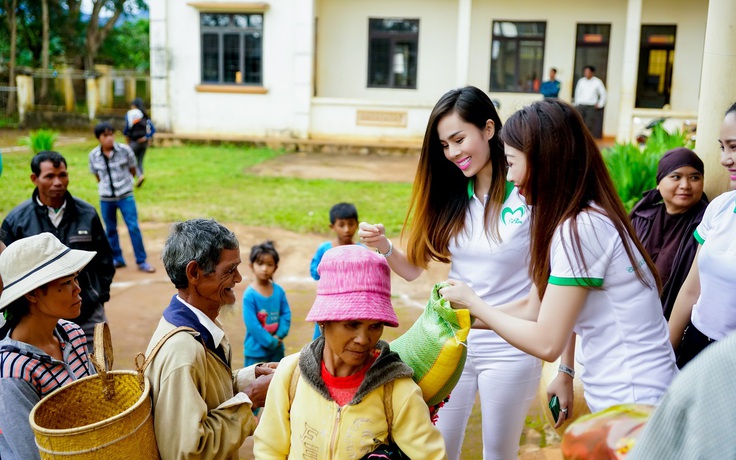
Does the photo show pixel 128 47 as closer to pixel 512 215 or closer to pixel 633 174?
pixel 633 174

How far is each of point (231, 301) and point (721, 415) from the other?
6.19ft

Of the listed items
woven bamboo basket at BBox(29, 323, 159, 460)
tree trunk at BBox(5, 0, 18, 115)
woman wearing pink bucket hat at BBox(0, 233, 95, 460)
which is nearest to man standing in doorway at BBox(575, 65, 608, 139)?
woman wearing pink bucket hat at BBox(0, 233, 95, 460)

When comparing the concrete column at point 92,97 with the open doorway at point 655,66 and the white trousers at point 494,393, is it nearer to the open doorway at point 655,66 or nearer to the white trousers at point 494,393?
the open doorway at point 655,66

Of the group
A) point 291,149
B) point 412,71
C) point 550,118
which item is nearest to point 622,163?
point 550,118

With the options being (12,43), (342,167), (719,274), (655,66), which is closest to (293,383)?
(719,274)

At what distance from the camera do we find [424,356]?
220cm

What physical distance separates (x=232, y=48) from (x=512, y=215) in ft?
53.4

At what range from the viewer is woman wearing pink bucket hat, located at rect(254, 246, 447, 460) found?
82.8 inches

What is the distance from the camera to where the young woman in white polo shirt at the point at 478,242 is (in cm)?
295

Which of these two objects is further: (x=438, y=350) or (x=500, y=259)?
(x=500, y=259)

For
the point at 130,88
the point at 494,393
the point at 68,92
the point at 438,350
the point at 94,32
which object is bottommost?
the point at 494,393

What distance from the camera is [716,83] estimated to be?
4113 mm

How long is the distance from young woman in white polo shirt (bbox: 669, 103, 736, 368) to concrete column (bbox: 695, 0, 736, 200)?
144 cm

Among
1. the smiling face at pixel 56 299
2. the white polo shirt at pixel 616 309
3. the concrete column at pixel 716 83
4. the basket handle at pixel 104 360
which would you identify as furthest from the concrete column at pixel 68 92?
the white polo shirt at pixel 616 309
